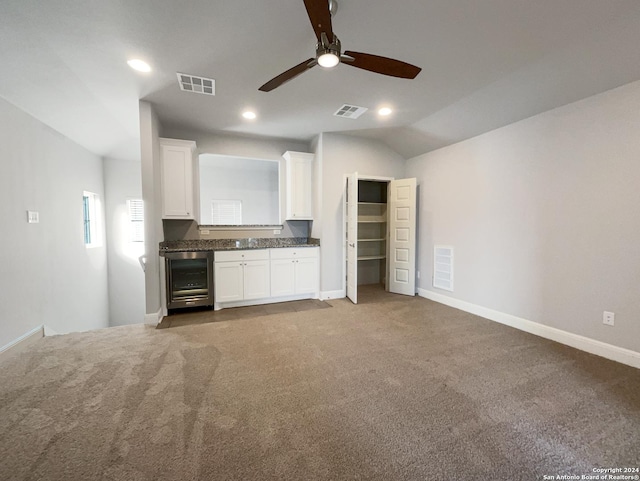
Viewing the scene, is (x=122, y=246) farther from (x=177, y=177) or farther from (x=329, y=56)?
(x=329, y=56)

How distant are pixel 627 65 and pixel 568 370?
270 cm

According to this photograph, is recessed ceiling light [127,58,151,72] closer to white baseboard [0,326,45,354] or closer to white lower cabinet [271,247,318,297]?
white lower cabinet [271,247,318,297]

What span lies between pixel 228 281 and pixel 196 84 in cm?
259

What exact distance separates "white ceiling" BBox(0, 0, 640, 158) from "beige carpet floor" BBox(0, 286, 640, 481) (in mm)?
2764

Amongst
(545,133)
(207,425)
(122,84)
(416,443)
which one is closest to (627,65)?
(545,133)

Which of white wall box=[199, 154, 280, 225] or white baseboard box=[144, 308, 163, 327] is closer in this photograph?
white baseboard box=[144, 308, 163, 327]

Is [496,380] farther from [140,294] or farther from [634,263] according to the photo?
[140,294]

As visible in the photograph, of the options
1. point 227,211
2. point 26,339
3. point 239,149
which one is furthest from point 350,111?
point 227,211

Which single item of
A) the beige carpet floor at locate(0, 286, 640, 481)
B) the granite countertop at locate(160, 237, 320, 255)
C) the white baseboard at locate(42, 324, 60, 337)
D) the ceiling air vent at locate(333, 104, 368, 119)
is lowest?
the white baseboard at locate(42, 324, 60, 337)

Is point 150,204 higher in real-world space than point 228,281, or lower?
higher

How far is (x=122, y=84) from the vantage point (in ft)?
9.23

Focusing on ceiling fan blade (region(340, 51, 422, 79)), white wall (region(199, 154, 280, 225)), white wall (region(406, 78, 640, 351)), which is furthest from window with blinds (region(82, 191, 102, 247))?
white wall (region(406, 78, 640, 351))

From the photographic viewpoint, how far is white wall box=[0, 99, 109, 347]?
2721 mm

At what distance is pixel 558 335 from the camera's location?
112 inches
